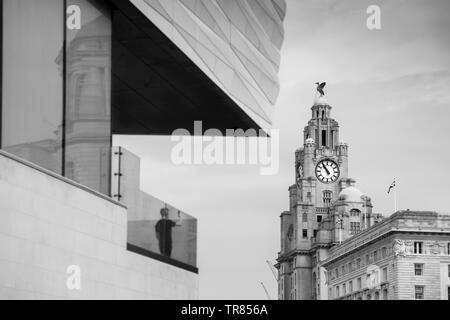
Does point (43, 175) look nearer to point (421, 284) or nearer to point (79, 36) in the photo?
point (79, 36)

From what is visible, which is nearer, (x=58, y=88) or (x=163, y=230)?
(x=58, y=88)

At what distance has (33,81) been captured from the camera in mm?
14766

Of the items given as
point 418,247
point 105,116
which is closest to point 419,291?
point 418,247

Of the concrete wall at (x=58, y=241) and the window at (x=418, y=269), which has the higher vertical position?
the window at (x=418, y=269)

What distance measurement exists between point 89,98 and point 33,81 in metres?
2.48

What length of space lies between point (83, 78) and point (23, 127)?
288 centimetres

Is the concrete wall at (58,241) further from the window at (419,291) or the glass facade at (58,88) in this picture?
the window at (419,291)

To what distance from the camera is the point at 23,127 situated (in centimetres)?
1427

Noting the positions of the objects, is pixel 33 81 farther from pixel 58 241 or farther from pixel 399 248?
pixel 399 248

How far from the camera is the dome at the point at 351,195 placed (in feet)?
612

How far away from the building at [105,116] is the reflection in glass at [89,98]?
0.02 metres

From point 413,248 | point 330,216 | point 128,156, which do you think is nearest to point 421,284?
point 413,248

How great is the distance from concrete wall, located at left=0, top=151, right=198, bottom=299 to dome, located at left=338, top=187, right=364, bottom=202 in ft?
555

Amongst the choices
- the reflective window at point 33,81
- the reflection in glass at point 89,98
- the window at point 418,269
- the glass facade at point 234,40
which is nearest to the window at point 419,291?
the window at point 418,269
